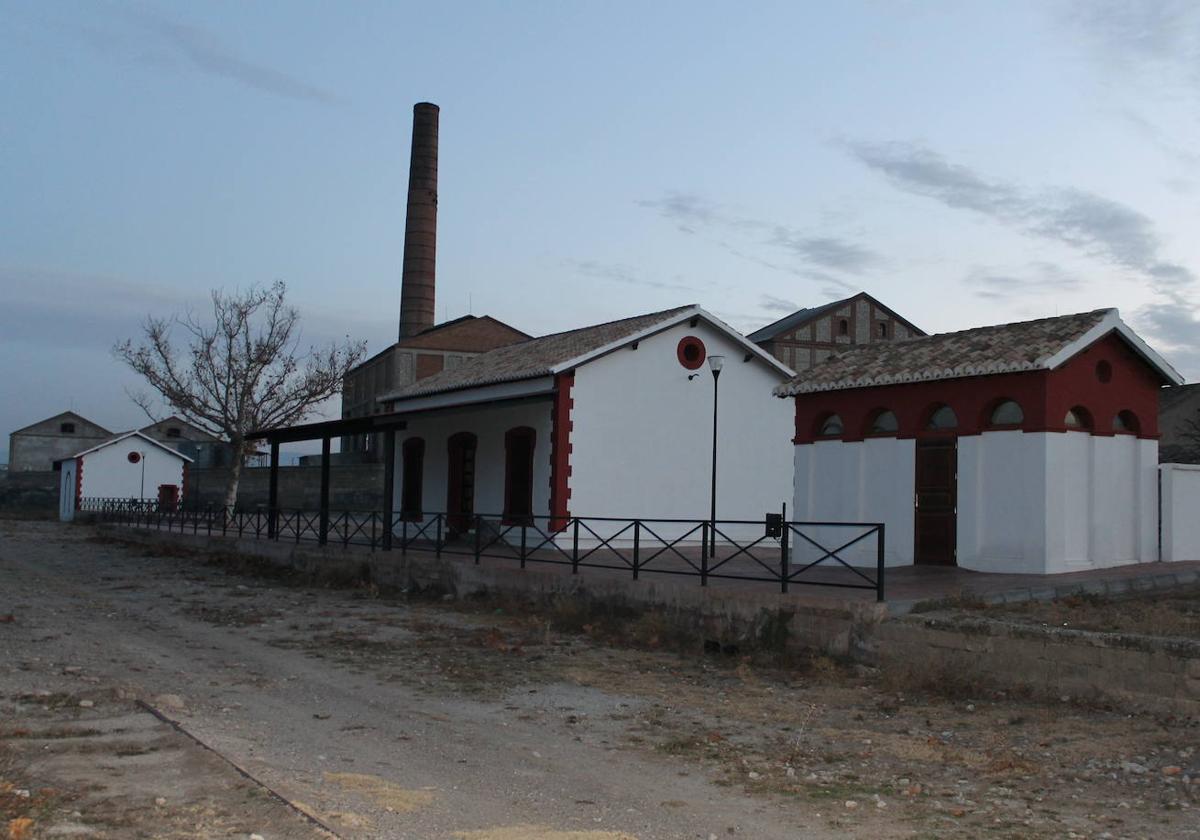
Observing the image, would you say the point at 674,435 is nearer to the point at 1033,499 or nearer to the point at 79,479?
the point at 1033,499

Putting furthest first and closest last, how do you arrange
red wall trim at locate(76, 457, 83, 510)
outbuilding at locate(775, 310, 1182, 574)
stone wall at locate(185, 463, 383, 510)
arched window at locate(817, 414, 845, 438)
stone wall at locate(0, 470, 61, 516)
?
stone wall at locate(0, 470, 61, 516) → red wall trim at locate(76, 457, 83, 510) → stone wall at locate(185, 463, 383, 510) → arched window at locate(817, 414, 845, 438) → outbuilding at locate(775, 310, 1182, 574)

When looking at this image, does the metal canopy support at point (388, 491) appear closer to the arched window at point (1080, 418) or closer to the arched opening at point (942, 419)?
the arched opening at point (942, 419)

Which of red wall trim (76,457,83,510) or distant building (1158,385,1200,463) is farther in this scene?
red wall trim (76,457,83,510)

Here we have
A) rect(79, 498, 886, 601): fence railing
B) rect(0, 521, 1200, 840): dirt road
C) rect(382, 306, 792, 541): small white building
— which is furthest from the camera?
rect(382, 306, 792, 541): small white building

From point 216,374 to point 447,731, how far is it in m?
31.5

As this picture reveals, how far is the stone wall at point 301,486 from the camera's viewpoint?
4200 cm

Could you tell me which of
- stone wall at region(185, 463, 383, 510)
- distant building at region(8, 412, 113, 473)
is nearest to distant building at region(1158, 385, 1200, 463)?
stone wall at region(185, 463, 383, 510)

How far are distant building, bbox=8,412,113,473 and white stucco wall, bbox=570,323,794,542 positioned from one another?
2099 inches

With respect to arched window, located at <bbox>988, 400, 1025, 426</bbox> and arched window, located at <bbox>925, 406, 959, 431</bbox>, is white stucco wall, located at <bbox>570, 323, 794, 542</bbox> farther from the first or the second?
arched window, located at <bbox>988, 400, 1025, 426</bbox>

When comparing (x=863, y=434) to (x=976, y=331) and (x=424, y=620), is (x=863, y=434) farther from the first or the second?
(x=424, y=620)

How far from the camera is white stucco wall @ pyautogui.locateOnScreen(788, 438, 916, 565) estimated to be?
1500 centimetres

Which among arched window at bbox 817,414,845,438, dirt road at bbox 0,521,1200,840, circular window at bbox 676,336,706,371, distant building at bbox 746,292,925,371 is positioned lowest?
dirt road at bbox 0,521,1200,840

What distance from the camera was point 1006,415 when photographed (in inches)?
551

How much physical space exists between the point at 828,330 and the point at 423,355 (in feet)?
77.3
